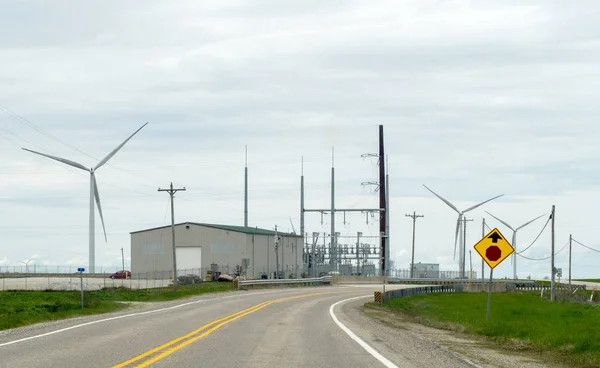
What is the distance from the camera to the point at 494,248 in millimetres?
28188

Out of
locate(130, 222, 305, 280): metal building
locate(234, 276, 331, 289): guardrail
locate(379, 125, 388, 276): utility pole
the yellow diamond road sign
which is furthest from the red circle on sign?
locate(379, 125, 388, 276): utility pole

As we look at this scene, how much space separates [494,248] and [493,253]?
17 cm

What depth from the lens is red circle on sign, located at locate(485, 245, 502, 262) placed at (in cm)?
2811

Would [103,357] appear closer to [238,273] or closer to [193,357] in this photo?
[193,357]

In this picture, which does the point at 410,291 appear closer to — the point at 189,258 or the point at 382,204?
the point at 189,258

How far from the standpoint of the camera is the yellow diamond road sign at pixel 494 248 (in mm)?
28094

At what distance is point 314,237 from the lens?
409ft

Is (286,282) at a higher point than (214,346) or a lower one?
lower

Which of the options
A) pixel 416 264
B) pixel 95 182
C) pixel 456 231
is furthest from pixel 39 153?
pixel 416 264

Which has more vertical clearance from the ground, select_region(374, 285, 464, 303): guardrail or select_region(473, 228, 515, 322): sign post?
select_region(473, 228, 515, 322): sign post

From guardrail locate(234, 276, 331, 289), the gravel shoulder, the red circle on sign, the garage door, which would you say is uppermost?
the red circle on sign

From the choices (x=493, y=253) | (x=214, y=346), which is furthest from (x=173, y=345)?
(x=493, y=253)

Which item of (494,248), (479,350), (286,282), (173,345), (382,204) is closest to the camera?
(173,345)

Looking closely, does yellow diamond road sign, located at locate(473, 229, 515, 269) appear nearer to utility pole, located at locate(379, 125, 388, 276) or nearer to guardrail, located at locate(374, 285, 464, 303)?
guardrail, located at locate(374, 285, 464, 303)
